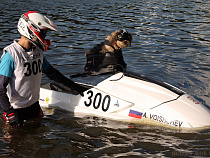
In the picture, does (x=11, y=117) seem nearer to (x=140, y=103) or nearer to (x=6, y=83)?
(x=6, y=83)

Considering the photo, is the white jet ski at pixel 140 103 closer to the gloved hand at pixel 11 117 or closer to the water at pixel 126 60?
the water at pixel 126 60

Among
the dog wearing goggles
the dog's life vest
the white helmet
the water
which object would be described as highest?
the white helmet

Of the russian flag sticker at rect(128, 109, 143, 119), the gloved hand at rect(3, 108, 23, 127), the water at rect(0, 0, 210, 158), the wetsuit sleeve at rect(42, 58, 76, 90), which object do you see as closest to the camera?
the gloved hand at rect(3, 108, 23, 127)

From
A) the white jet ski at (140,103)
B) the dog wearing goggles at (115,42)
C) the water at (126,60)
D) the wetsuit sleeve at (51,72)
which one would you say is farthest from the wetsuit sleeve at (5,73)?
the dog wearing goggles at (115,42)

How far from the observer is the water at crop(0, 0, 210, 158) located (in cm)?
546

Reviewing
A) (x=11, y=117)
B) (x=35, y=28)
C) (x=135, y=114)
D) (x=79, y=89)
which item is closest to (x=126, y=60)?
(x=79, y=89)

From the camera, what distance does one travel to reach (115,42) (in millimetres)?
6531

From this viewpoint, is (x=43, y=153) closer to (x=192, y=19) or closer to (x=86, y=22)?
(x=86, y=22)

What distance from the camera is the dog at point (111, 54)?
6449mm

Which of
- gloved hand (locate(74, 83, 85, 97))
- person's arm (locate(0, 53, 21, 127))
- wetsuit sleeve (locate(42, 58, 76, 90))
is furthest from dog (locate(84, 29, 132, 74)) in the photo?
person's arm (locate(0, 53, 21, 127))

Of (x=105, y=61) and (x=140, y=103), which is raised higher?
(x=105, y=61)

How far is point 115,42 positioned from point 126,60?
Result: 481 cm

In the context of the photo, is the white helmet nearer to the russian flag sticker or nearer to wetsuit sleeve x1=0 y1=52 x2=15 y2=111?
wetsuit sleeve x1=0 y1=52 x2=15 y2=111

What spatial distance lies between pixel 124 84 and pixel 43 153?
210 centimetres
